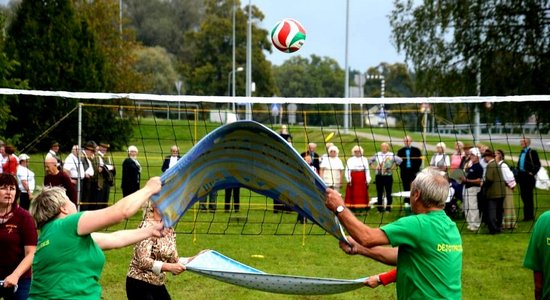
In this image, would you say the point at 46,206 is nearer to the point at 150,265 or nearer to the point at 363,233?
the point at 150,265

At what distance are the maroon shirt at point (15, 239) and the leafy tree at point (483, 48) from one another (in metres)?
17.9

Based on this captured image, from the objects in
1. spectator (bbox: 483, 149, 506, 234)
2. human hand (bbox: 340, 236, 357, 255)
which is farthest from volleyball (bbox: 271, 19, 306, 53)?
human hand (bbox: 340, 236, 357, 255)

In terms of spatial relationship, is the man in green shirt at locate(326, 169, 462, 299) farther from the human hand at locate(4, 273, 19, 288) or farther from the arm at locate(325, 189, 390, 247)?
the human hand at locate(4, 273, 19, 288)

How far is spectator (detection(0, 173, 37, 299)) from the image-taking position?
6.77 meters

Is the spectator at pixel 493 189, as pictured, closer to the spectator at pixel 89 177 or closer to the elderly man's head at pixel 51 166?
the spectator at pixel 89 177

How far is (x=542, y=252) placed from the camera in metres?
5.62

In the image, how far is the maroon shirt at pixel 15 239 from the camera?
22.3 ft

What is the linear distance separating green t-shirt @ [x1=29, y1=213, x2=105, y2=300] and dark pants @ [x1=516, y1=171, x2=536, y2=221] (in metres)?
13.0

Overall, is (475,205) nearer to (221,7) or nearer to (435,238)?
(435,238)

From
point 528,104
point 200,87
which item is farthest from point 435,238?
point 200,87

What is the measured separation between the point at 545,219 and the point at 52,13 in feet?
107

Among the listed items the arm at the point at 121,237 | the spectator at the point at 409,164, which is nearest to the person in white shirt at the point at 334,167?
the spectator at the point at 409,164

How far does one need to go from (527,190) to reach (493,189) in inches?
65.5

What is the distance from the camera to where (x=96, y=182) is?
17.2m
